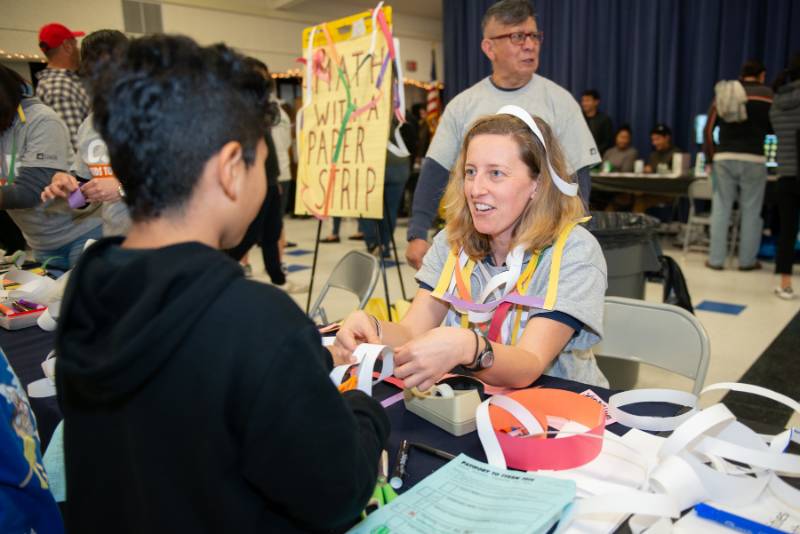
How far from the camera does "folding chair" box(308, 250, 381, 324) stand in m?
2.36

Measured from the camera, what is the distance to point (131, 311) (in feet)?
1.86

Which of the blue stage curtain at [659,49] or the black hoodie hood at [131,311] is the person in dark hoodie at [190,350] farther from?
the blue stage curtain at [659,49]

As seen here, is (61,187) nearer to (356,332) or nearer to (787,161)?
(356,332)

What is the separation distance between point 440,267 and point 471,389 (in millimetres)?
583

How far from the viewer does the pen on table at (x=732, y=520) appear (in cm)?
74

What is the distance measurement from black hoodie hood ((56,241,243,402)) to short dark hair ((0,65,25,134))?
2192 mm

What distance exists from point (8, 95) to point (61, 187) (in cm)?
51

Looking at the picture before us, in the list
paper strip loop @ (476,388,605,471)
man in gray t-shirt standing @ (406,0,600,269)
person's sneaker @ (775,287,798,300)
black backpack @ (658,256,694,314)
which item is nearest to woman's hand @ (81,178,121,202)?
man in gray t-shirt standing @ (406,0,600,269)

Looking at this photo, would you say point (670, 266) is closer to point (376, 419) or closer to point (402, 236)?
point (376, 419)

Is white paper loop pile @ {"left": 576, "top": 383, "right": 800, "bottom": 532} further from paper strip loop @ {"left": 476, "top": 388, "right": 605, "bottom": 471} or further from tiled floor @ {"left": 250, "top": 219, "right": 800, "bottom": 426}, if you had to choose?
tiled floor @ {"left": 250, "top": 219, "right": 800, "bottom": 426}

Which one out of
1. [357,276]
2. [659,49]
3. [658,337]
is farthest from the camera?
[659,49]

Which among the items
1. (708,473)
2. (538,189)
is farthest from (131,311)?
(538,189)

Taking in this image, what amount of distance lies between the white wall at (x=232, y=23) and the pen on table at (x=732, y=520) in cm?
762

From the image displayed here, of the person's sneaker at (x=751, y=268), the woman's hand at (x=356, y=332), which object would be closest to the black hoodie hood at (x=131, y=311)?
the woman's hand at (x=356, y=332)
